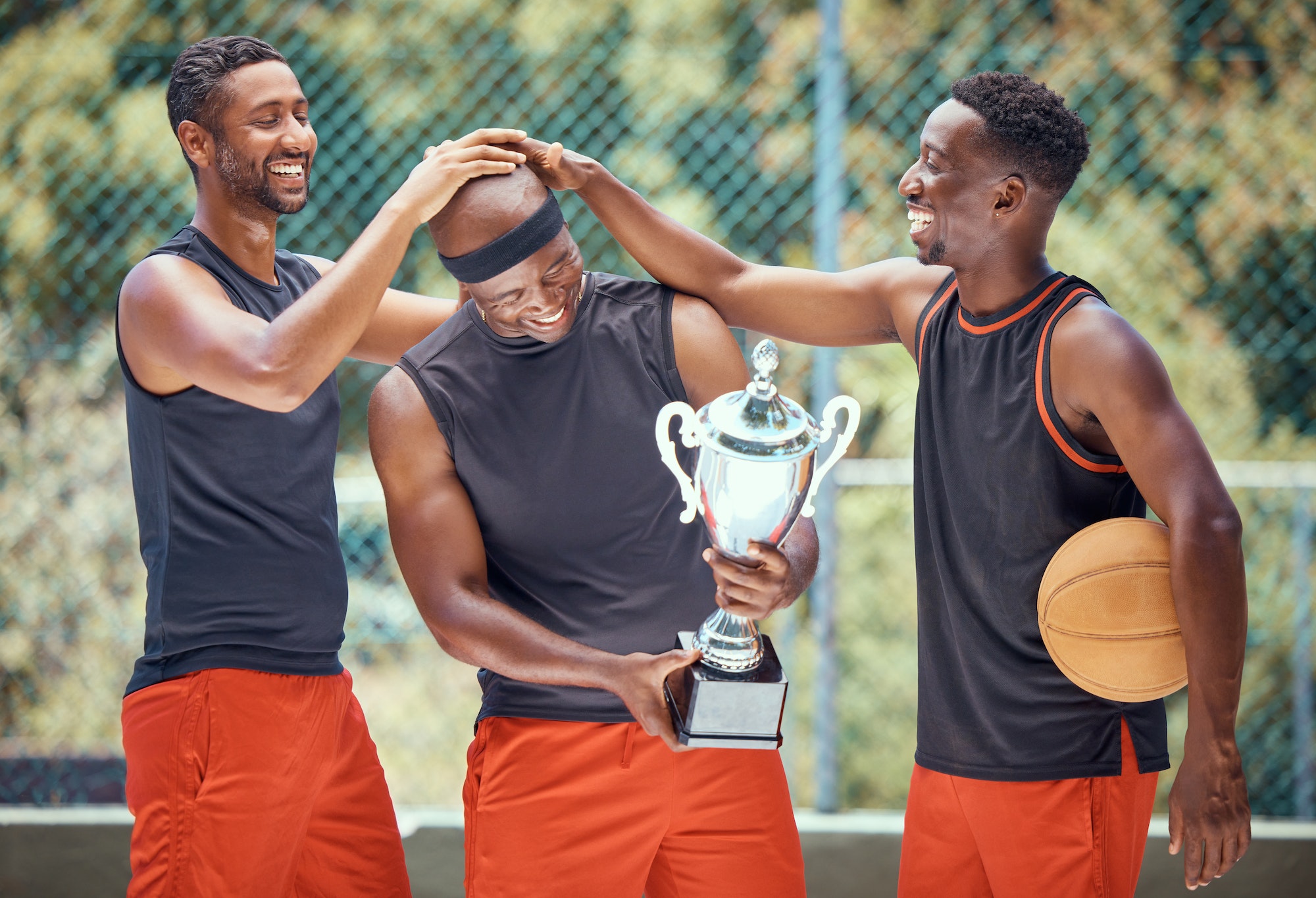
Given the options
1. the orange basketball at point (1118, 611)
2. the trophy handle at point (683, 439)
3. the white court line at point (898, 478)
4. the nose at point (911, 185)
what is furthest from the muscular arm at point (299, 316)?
the white court line at point (898, 478)

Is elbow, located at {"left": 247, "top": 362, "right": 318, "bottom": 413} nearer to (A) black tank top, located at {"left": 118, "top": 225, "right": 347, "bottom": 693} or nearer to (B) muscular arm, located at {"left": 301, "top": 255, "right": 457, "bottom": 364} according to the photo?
(A) black tank top, located at {"left": 118, "top": 225, "right": 347, "bottom": 693}

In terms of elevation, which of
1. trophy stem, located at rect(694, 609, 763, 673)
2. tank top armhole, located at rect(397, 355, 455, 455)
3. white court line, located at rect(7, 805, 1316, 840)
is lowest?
white court line, located at rect(7, 805, 1316, 840)

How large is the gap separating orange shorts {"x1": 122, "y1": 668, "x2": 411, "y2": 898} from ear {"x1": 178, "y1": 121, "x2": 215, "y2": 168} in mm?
1121

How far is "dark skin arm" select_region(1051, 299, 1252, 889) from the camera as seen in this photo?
2.16 m

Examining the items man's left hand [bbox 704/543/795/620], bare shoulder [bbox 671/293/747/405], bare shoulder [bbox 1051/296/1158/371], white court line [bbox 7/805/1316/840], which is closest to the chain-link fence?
white court line [bbox 7/805/1316/840]

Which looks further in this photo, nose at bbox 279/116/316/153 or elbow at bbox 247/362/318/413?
nose at bbox 279/116/316/153

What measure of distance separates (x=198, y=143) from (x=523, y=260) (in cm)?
87

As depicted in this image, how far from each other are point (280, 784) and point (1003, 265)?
1855 millimetres

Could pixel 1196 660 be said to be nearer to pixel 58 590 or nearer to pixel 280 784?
pixel 280 784

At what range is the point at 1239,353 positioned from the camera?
7.58m

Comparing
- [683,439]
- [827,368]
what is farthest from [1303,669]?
[683,439]

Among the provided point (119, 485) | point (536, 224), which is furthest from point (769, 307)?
point (119, 485)

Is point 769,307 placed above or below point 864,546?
above

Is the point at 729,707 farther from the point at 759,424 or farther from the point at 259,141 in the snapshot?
the point at 259,141
